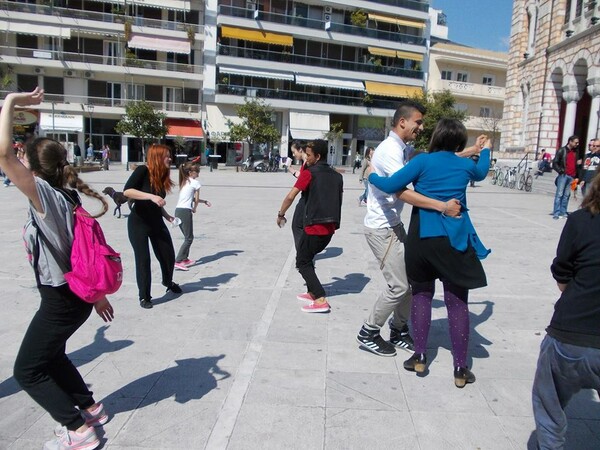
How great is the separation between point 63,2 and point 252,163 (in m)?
20.8

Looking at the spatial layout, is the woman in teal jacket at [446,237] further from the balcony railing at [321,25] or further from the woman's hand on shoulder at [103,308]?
the balcony railing at [321,25]

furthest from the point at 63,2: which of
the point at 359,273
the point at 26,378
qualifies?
the point at 26,378

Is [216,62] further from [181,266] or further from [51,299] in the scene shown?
[51,299]

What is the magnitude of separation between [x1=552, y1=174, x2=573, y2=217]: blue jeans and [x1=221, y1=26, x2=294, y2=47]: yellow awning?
115ft

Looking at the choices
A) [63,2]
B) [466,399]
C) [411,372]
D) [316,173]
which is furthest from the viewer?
[63,2]

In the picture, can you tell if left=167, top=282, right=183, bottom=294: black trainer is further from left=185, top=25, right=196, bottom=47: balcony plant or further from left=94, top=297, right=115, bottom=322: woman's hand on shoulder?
left=185, top=25, right=196, bottom=47: balcony plant

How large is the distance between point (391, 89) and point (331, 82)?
246 inches

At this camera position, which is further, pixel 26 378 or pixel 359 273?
pixel 359 273

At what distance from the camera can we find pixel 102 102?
42.3 meters

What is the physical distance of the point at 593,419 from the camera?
3297 millimetres

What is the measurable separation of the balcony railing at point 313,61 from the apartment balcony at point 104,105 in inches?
222

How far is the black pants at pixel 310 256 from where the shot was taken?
17.3 feet

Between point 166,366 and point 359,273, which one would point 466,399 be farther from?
point 359,273

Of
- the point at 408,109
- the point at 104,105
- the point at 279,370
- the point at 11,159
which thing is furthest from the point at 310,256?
the point at 104,105
